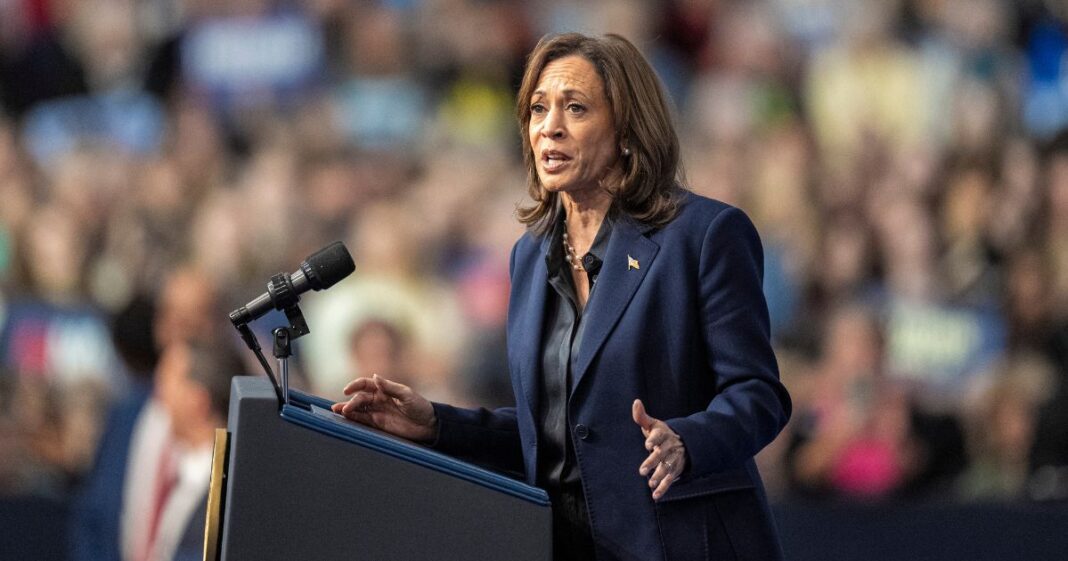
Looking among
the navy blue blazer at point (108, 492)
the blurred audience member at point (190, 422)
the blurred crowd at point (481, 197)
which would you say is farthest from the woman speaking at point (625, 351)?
the blurred crowd at point (481, 197)

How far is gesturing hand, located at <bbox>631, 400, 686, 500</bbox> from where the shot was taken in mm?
1915

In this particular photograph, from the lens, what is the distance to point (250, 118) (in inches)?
248

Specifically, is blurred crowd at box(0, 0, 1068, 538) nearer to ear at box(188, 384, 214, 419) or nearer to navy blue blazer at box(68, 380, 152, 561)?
navy blue blazer at box(68, 380, 152, 561)

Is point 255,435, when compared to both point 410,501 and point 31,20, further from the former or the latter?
point 31,20

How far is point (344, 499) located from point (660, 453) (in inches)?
15.9

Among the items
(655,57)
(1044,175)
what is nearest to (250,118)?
(655,57)

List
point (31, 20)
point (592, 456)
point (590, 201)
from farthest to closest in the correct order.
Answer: point (31, 20)
point (590, 201)
point (592, 456)

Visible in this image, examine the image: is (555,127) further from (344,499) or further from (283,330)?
(344,499)

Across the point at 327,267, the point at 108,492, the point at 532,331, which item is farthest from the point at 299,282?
the point at 108,492

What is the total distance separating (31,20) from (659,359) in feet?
17.7

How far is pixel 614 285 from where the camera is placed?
2.16m

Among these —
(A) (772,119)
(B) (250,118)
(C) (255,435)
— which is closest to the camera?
(C) (255,435)

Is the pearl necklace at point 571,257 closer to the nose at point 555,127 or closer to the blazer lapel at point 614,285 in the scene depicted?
the blazer lapel at point 614,285

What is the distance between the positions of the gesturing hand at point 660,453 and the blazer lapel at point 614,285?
211 mm
